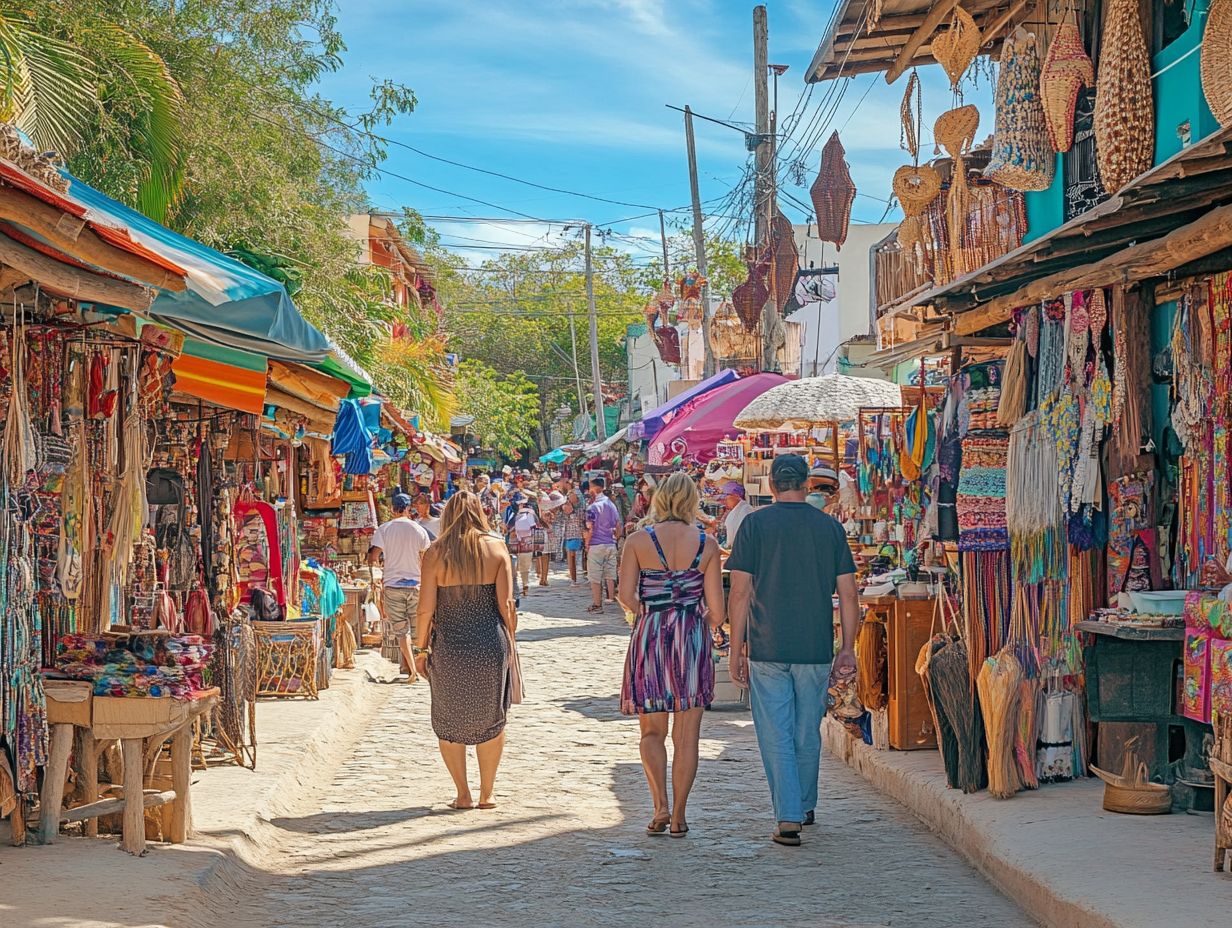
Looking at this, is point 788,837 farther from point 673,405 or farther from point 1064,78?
point 673,405

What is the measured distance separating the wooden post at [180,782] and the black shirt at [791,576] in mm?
2965

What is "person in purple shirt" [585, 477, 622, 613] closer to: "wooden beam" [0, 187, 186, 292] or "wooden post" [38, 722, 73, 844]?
"wooden post" [38, 722, 73, 844]

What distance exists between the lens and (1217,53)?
7004mm

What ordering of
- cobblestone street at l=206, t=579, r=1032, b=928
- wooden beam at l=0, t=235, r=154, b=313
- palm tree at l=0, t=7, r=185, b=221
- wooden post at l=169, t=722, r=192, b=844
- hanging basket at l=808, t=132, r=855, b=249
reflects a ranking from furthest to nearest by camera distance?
hanging basket at l=808, t=132, r=855, b=249
palm tree at l=0, t=7, r=185, b=221
wooden post at l=169, t=722, r=192, b=844
cobblestone street at l=206, t=579, r=1032, b=928
wooden beam at l=0, t=235, r=154, b=313

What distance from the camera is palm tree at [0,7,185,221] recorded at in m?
10.1

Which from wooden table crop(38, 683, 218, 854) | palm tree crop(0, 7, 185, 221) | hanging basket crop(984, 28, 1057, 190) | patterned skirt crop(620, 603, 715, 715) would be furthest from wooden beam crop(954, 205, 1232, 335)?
palm tree crop(0, 7, 185, 221)

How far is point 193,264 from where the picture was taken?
24.8 feet

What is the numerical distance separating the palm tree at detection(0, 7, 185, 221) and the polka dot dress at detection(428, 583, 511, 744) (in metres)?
4.07

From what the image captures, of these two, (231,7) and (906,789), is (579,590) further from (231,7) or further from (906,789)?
(906,789)

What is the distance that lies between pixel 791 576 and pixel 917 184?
5089 mm

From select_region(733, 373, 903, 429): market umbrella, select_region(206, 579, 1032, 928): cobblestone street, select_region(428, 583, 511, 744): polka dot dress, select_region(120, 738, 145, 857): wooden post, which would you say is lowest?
select_region(206, 579, 1032, 928): cobblestone street

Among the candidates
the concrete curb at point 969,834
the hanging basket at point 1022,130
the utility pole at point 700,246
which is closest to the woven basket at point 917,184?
the hanging basket at point 1022,130

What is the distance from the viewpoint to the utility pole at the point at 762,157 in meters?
20.0

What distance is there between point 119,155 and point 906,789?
918 cm
